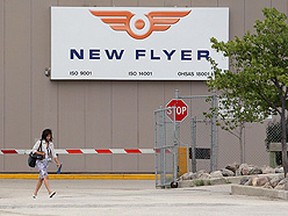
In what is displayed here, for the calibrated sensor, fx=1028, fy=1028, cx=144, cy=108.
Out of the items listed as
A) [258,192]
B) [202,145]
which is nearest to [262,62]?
[258,192]

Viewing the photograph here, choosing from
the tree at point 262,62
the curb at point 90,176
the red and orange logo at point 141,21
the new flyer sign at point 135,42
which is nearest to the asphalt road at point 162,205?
the tree at point 262,62

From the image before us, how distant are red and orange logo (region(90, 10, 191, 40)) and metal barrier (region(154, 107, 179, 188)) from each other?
742 cm

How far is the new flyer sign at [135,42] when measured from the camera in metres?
36.0

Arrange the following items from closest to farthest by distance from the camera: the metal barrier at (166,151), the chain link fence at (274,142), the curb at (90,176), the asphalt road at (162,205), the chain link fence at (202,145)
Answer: the asphalt road at (162,205) < the metal barrier at (166,151) < the chain link fence at (202,145) < the chain link fence at (274,142) < the curb at (90,176)

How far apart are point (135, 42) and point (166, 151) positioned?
8372mm

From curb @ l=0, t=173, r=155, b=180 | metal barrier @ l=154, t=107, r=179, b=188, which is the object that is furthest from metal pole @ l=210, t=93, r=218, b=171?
curb @ l=0, t=173, r=155, b=180

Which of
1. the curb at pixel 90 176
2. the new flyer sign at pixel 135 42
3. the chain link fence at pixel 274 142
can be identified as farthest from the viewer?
the new flyer sign at pixel 135 42

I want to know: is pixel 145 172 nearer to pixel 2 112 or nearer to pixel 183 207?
pixel 2 112

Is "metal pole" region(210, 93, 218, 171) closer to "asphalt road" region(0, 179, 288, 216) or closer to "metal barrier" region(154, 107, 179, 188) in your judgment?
"metal barrier" region(154, 107, 179, 188)

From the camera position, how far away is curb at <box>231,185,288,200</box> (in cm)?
2120

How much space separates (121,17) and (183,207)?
17.9 metres

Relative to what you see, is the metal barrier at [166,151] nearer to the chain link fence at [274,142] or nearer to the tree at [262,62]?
the chain link fence at [274,142]

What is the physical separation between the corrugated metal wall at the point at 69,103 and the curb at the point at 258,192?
499 inches

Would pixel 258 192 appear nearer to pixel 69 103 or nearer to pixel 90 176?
pixel 90 176
